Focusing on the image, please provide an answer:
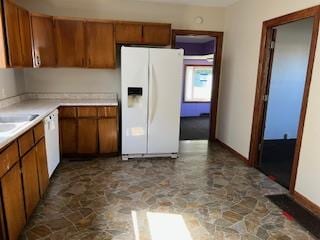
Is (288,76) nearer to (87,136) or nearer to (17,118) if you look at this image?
(87,136)

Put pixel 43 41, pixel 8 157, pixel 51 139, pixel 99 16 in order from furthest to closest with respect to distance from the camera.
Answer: pixel 99 16, pixel 43 41, pixel 51 139, pixel 8 157

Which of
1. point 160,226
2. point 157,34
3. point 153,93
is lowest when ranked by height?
point 160,226

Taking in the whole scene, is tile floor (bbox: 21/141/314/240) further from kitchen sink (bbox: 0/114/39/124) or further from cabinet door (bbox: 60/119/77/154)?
kitchen sink (bbox: 0/114/39/124)

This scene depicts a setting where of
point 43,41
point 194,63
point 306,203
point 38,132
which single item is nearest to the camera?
point 38,132

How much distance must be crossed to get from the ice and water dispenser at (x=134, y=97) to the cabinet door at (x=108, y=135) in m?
0.41

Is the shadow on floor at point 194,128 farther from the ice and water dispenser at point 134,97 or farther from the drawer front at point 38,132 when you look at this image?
the drawer front at point 38,132

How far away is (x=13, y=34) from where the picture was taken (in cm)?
289

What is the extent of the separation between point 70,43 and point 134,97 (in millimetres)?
1345

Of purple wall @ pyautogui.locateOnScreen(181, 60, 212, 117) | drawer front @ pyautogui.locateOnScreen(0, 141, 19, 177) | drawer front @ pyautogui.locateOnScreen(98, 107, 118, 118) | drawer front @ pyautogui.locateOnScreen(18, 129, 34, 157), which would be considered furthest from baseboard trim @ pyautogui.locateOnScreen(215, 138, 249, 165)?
drawer front @ pyautogui.locateOnScreen(0, 141, 19, 177)

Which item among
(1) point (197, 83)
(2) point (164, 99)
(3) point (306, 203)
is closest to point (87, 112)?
(2) point (164, 99)

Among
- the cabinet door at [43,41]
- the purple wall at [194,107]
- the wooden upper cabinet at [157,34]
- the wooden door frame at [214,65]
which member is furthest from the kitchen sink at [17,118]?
the purple wall at [194,107]

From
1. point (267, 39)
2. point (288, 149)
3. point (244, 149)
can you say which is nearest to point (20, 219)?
point (244, 149)

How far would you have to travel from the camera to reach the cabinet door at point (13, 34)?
2727 millimetres

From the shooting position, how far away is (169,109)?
4020 mm
